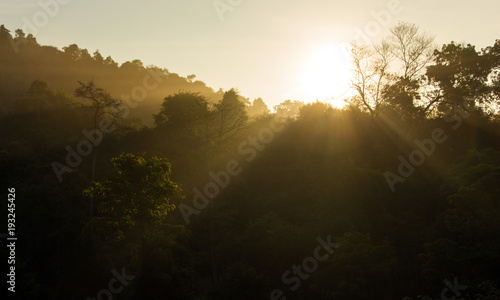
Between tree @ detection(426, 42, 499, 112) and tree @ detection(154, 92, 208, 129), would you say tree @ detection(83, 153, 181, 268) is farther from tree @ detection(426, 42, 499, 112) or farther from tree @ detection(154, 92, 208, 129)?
tree @ detection(426, 42, 499, 112)

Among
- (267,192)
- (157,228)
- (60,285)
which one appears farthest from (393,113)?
(60,285)

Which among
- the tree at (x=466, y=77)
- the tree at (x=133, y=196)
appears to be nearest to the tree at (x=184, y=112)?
the tree at (x=133, y=196)

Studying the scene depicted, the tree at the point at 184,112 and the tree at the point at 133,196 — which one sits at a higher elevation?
the tree at the point at 184,112

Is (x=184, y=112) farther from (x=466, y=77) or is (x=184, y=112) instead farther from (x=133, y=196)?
(x=466, y=77)

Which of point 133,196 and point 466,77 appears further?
point 466,77

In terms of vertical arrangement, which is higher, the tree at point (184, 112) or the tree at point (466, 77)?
the tree at point (184, 112)

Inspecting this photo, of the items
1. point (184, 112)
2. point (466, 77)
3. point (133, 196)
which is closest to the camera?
point (133, 196)

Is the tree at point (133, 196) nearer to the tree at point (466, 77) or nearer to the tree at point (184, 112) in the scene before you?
the tree at point (184, 112)

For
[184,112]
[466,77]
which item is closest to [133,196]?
[184,112]

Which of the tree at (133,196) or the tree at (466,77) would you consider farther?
the tree at (466,77)

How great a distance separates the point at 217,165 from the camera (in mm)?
33562

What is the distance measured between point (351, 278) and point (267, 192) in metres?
13.8

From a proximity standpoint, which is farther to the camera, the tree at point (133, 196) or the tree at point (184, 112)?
the tree at point (184, 112)

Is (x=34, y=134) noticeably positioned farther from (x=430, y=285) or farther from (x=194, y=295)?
(x=430, y=285)
